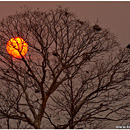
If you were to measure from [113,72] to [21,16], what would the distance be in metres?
3.19

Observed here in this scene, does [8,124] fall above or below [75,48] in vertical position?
below

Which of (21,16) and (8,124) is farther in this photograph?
(8,124)

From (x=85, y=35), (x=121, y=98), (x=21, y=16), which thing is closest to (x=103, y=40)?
(x=85, y=35)

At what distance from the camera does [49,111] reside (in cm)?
775

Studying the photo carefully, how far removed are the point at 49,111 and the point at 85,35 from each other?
11.0ft

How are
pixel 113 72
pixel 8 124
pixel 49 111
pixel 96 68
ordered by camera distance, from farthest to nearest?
pixel 8 124 < pixel 49 111 < pixel 96 68 < pixel 113 72

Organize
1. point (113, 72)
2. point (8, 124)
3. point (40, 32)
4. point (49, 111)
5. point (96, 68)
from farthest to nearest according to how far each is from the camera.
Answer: point (8, 124)
point (49, 111)
point (96, 68)
point (113, 72)
point (40, 32)

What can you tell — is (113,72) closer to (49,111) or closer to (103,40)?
(103,40)

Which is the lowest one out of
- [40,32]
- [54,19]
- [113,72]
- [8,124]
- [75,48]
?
[8,124]

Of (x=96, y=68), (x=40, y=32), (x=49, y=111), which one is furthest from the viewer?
(x=49, y=111)

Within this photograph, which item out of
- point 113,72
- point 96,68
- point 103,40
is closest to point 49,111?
point 96,68

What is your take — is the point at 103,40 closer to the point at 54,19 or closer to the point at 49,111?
the point at 54,19

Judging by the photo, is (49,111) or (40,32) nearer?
(40,32)

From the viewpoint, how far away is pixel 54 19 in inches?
232
